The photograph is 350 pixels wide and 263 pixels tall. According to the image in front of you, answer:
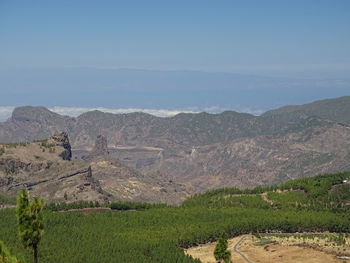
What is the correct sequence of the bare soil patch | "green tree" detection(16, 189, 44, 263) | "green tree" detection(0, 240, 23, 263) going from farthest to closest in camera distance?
the bare soil patch, "green tree" detection(16, 189, 44, 263), "green tree" detection(0, 240, 23, 263)

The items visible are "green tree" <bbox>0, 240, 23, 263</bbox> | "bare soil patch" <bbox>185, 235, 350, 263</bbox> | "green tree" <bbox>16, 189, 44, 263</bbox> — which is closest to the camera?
"green tree" <bbox>0, 240, 23, 263</bbox>

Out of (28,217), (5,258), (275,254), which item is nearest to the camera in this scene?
(5,258)

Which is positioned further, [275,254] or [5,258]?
[275,254]

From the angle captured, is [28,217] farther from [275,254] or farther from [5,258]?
[275,254]

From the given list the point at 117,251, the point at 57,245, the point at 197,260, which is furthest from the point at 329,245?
the point at 57,245

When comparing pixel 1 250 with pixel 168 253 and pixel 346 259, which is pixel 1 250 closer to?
pixel 168 253

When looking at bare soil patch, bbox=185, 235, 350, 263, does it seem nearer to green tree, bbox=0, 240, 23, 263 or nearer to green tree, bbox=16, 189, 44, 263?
green tree, bbox=16, 189, 44, 263

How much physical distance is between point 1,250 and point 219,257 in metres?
79.8

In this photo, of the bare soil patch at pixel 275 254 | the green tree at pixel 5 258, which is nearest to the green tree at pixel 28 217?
the green tree at pixel 5 258

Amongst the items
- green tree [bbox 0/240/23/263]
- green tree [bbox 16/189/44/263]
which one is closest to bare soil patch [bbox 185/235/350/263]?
green tree [bbox 16/189/44/263]

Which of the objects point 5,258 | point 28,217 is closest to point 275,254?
point 28,217

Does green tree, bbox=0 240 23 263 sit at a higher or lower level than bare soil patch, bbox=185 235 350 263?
higher

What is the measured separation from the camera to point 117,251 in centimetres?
18325

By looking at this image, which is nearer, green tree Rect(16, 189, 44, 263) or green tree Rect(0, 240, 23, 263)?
green tree Rect(0, 240, 23, 263)
